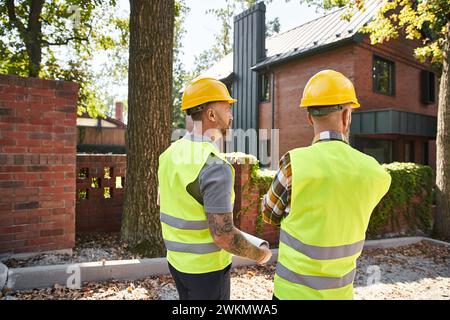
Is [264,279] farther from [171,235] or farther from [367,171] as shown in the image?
[367,171]

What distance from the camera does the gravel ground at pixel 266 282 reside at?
151 inches

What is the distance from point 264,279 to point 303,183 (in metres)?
3.32

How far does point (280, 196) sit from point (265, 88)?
1643 cm

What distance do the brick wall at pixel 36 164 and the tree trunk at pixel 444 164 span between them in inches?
286

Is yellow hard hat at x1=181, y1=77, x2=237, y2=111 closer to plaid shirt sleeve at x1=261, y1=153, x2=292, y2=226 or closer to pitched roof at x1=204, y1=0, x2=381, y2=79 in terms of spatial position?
plaid shirt sleeve at x1=261, y1=153, x2=292, y2=226

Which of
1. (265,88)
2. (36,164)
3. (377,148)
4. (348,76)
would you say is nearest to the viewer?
(36,164)

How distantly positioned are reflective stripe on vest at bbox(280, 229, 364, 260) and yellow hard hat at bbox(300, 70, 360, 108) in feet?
2.38

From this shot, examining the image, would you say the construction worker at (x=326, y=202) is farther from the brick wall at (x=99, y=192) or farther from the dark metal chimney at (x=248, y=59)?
the dark metal chimney at (x=248, y=59)

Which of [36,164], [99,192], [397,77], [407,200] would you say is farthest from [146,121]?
[397,77]

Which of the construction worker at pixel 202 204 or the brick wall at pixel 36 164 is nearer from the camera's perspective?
the construction worker at pixel 202 204

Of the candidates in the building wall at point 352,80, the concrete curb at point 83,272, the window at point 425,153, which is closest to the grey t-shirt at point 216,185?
the concrete curb at point 83,272

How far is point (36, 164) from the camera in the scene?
4.47 meters

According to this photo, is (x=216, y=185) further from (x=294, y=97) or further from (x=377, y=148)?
(x=294, y=97)
